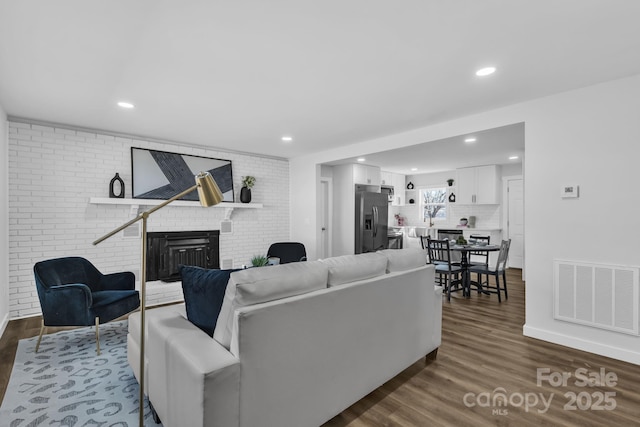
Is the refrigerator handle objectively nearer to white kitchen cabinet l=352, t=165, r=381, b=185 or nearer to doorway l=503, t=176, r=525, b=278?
white kitchen cabinet l=352, t=165, r=381, b=185

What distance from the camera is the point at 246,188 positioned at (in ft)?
18.8

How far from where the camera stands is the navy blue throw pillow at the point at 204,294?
171cm

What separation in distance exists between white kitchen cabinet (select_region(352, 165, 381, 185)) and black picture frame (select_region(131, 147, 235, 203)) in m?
2.58

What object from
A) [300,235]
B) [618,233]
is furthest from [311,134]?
[618,233]

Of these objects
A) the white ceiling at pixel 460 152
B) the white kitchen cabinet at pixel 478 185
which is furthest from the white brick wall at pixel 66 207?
the white kitchen cabinet at pixel 478 185

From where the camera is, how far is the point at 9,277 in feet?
12.5

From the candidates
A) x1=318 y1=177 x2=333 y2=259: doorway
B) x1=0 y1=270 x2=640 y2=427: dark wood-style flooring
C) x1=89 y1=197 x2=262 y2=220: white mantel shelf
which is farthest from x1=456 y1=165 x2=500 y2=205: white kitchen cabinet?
x1=89 y1=197 x2=262 y2=220: white mantel shelf

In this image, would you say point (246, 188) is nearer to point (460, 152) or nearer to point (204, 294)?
point (460, 152)

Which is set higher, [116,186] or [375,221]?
[116,186]

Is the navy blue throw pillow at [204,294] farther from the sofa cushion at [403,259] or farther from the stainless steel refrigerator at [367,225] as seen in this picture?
the stainless steel refrigerator at [367,225]

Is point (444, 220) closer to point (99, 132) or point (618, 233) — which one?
point (618, 233)

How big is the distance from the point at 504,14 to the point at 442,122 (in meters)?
2.22

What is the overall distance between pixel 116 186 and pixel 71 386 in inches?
115

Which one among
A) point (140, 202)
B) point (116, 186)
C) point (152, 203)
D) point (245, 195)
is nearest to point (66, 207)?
point (116, 186)
